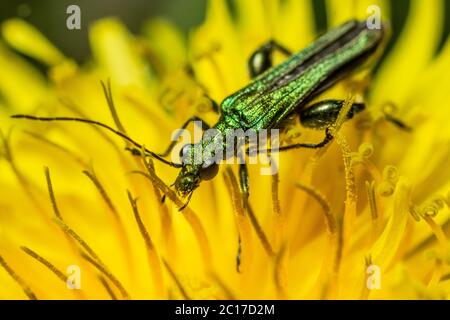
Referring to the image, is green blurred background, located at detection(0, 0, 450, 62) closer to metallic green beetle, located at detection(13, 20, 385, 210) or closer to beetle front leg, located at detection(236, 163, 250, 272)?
metallic green beetle, located at detection(13, 20, 385, 210)

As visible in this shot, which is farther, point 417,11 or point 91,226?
point 417,11

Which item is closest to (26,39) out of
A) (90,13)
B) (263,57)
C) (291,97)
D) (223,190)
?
(90,13)

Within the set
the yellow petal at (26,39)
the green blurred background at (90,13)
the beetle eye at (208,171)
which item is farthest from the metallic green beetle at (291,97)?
the yellow petal at (26,39)

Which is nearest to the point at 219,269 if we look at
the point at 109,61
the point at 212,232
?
the point at 212,232

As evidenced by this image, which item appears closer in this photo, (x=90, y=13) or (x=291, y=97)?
(x=291, y=97)

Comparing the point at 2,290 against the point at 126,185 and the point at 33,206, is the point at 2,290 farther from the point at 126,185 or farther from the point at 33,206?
the point at 126,185

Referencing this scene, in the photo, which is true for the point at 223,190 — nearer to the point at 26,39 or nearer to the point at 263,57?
the point at 263,57
